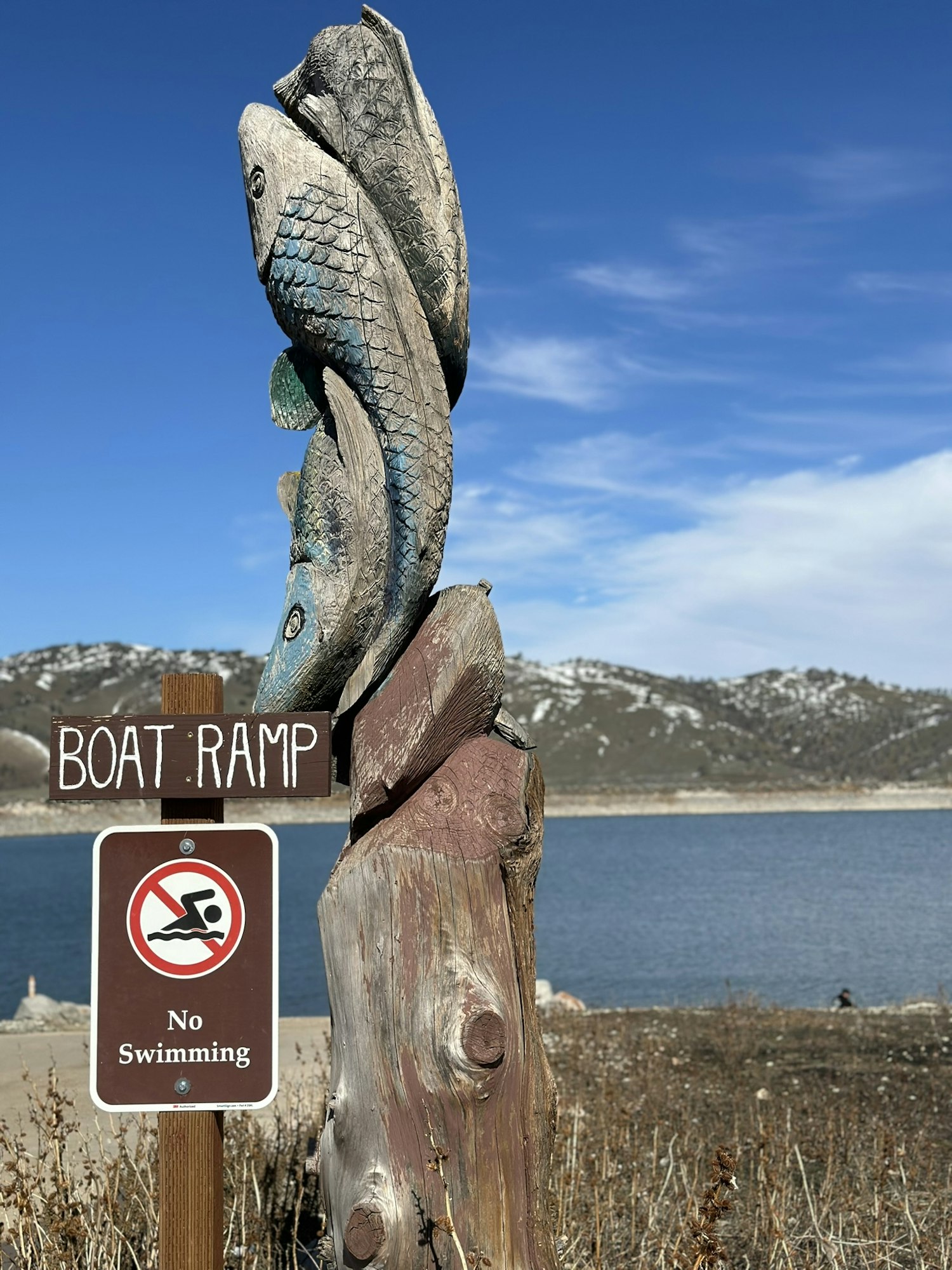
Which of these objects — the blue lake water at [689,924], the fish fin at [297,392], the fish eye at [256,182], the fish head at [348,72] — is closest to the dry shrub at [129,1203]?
the fish fin at [297,392]

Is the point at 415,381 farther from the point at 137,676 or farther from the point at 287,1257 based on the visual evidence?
the point at 137,676

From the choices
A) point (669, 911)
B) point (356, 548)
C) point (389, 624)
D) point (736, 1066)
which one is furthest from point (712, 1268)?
point (669, 911)

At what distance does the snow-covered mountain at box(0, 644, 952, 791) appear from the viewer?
10562cm

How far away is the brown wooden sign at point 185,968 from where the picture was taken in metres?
2.77

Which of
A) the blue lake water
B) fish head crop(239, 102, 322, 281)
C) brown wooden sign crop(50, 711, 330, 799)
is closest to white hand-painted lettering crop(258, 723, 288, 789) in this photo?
brown wooden sign crop(50, 711, 330, 799)

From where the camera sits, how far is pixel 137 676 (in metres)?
141

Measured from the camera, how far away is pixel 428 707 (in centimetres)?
360

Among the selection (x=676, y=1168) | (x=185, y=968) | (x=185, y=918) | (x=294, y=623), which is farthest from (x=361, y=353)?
(x=676, y=1168)

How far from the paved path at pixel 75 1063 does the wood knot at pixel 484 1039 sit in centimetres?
322

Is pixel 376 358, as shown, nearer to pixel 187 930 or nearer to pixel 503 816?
pixel 503 816

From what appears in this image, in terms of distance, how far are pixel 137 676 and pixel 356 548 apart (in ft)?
471

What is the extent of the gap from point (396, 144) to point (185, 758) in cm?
219

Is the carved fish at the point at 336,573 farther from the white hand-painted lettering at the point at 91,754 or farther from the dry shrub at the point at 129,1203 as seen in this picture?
the dry shrub at the point at 129,1203

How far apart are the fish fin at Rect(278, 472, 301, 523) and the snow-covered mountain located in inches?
3461
